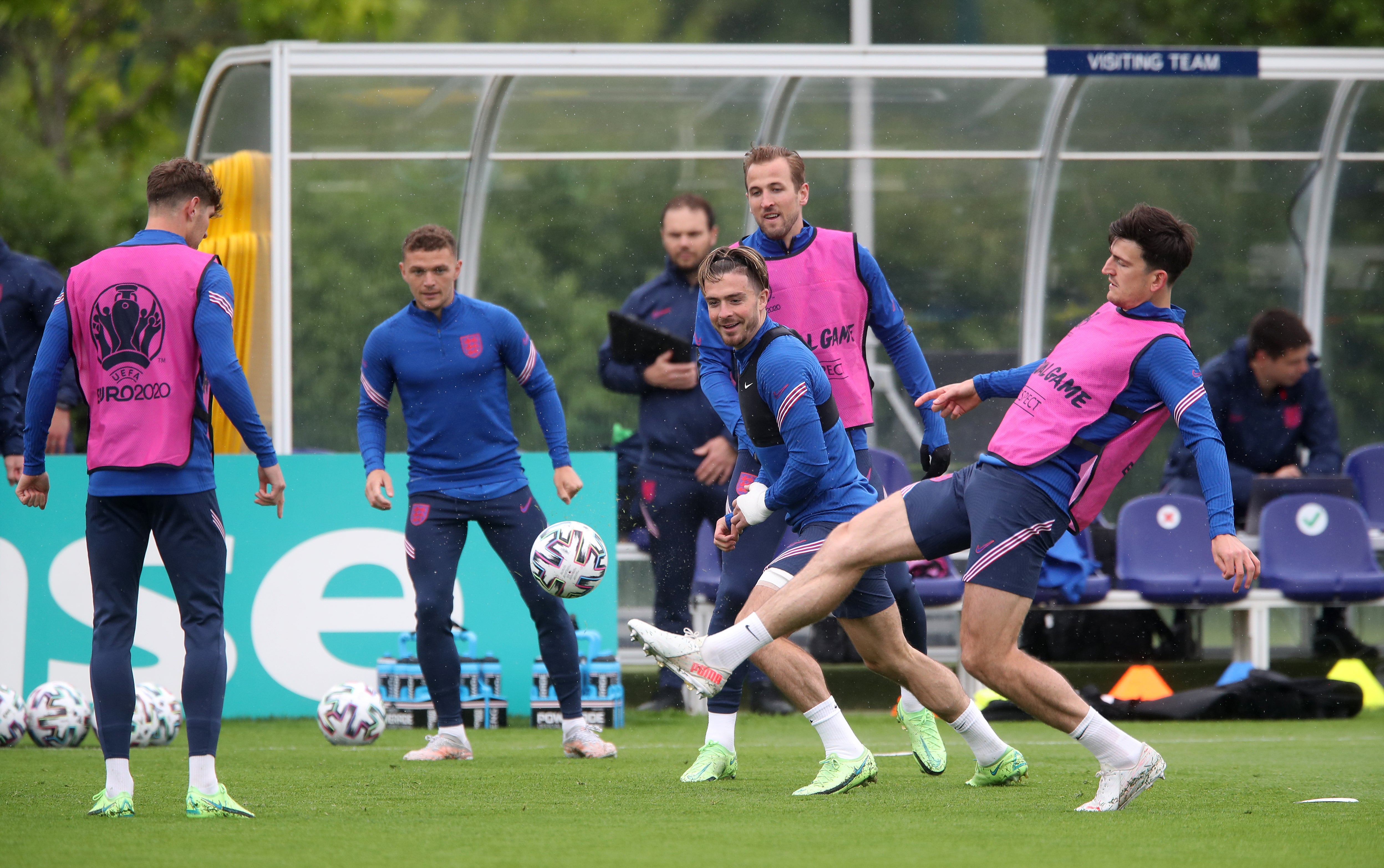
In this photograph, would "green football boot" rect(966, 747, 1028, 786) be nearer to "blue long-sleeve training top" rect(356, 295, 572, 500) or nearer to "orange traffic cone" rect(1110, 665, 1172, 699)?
"blue long-sleeve training top" rect(356, 295, 572, 500)

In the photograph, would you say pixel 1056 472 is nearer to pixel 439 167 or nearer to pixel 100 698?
pixel 100 698

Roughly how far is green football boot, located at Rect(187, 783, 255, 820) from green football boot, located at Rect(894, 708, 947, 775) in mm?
2456

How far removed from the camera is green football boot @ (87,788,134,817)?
16.1ft

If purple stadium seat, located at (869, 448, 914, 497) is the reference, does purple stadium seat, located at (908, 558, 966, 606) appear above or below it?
below

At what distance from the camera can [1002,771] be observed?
5637mm

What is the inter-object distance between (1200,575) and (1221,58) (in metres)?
3.17

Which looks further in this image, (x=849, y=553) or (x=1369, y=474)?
(x=1369, y=474)

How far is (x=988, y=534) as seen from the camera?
16.4 ft

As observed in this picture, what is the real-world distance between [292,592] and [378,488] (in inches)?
75.2

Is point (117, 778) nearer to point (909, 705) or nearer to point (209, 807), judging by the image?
point (209, 807)

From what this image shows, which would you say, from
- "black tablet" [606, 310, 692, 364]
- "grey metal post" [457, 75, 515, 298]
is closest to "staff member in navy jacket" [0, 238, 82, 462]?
"grey metal post" [457, 75, 515, 298]

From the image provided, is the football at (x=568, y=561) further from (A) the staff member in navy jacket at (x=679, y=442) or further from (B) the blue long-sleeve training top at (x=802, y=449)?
(A) the staff member in navy jacket at (x=679, y=442)

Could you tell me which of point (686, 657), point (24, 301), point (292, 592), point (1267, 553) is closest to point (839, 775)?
point (686, 657)

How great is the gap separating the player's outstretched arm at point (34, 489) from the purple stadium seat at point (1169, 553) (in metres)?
6.07
